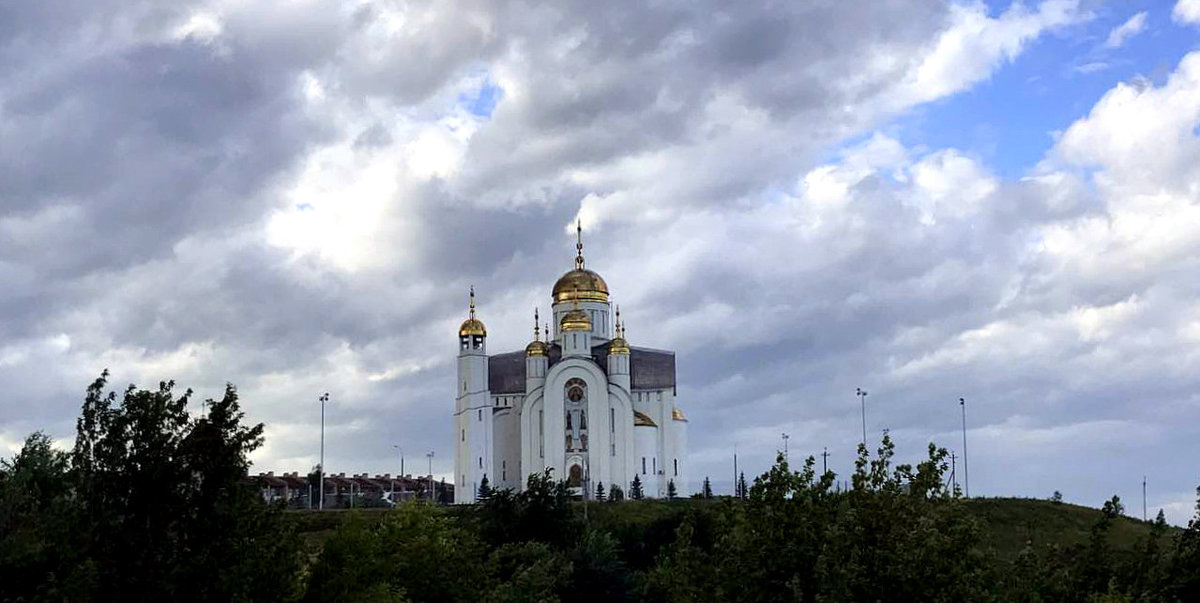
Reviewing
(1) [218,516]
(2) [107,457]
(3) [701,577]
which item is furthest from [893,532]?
(2) [107,457]

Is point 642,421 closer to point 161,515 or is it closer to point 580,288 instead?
point 580,288

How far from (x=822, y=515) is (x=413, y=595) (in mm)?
15313

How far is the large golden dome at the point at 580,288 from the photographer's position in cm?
10462

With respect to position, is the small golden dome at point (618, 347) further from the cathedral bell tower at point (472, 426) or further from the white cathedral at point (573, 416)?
the cathedral bell tower at point (472, 426)

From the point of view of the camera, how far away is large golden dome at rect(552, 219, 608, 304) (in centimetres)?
10462

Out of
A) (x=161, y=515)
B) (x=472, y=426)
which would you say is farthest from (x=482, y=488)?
(x=161, y=515)

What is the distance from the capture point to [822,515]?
29.7m

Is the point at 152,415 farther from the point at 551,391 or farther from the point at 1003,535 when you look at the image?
the point at 551,391

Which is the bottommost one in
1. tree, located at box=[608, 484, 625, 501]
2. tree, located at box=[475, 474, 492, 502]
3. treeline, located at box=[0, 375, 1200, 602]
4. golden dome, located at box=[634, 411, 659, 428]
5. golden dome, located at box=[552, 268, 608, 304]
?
treeline, located at box=[0, 375, 1200, 602]

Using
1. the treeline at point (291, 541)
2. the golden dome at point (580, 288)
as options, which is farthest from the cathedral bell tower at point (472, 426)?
the treeline at point (291, 541)

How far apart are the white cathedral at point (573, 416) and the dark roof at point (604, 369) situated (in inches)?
2.7

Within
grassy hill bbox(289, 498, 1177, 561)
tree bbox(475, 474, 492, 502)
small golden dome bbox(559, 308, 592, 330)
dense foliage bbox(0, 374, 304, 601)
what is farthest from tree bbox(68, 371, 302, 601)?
small golden dome bbox(559, 308, 592, 330)

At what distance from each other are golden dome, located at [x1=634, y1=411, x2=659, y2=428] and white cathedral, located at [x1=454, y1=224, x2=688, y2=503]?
0.09 metres

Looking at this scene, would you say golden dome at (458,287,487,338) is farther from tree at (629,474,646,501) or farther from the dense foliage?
the dense foliage
